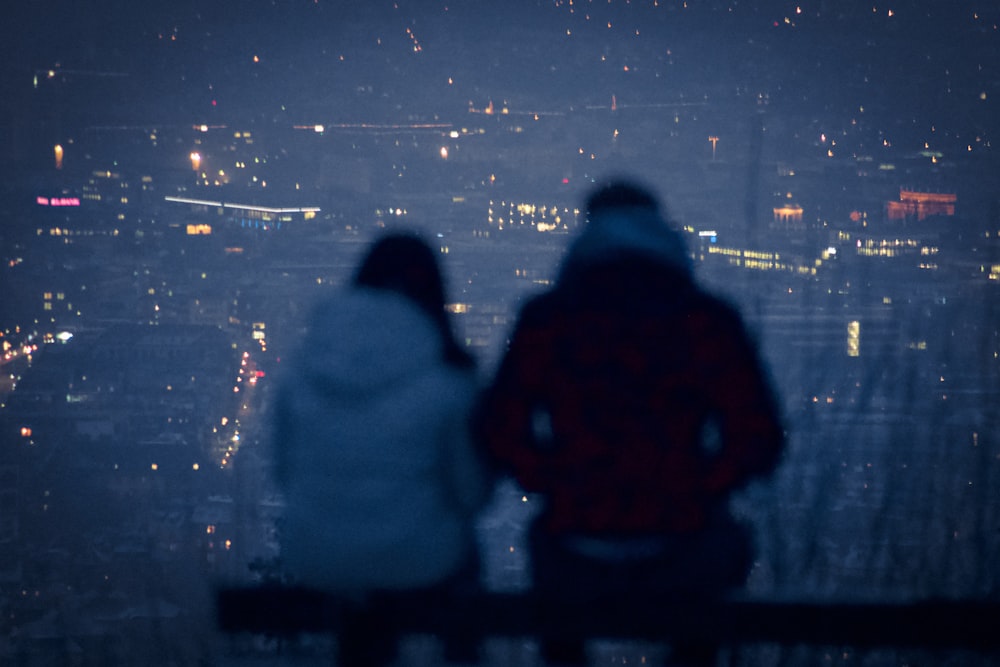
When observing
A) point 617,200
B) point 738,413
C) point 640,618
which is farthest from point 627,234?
point 640,618

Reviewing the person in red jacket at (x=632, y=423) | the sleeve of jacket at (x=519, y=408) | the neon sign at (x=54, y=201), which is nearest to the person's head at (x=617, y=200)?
the person in red jacket at (x=632, y=423)

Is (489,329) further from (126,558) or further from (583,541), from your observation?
(126,558)

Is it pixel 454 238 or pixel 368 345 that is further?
pixel 454 238

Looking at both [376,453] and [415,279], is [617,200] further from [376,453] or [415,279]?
[376,453]

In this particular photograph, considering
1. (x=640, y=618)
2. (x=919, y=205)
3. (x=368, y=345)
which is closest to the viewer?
(x=640, y=618)

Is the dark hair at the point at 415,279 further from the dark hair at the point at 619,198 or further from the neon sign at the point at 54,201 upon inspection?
the neon sign at the point at 54,201

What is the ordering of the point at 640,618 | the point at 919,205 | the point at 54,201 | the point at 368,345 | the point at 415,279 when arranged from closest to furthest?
the point at 640,618, the point at 368,345, the point at 415,279, the point at 54,201, the point at 919,205

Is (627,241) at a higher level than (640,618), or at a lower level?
higher
